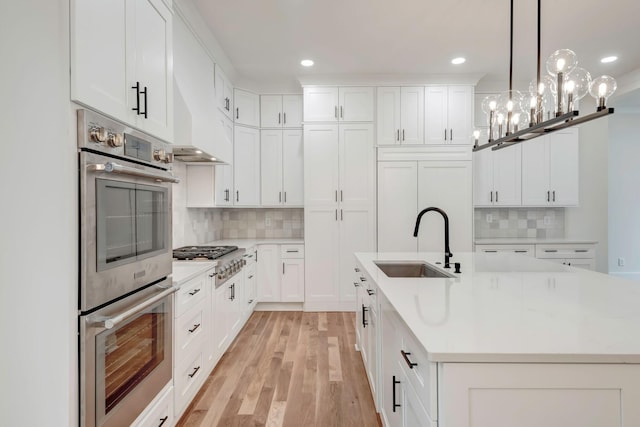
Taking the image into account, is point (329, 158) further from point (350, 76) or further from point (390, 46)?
point (390, 46)

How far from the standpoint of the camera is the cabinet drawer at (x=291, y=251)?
4.31 meters

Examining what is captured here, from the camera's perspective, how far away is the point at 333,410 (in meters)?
2.15

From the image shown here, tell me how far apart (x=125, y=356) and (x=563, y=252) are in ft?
15.5

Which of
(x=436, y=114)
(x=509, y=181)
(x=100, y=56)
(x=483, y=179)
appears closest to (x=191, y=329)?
(x=100, y=56)

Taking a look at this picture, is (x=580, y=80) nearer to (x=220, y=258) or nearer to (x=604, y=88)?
(x=604, y=88)

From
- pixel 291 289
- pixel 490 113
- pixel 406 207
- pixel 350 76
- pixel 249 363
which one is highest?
pixel 350 76

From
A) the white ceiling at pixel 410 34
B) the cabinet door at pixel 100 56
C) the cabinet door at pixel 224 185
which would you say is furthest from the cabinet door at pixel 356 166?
the cabinet door at pixel 100 56

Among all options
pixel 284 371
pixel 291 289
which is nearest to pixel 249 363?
pixel 284 371

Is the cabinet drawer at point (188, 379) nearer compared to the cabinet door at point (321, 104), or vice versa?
the cabinet drawer at point (188, 379)

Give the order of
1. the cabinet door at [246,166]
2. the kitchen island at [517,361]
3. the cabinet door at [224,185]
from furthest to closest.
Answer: the cabinet door at [246,166]
the cabinet door at [224,185]
the kitchen island at [517,361]

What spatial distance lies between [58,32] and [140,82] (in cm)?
45

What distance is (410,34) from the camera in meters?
3.19

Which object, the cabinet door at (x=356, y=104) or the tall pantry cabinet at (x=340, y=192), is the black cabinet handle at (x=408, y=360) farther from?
the cabinet door at (x=356, y=104)

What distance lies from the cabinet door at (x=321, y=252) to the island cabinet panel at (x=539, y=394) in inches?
130
